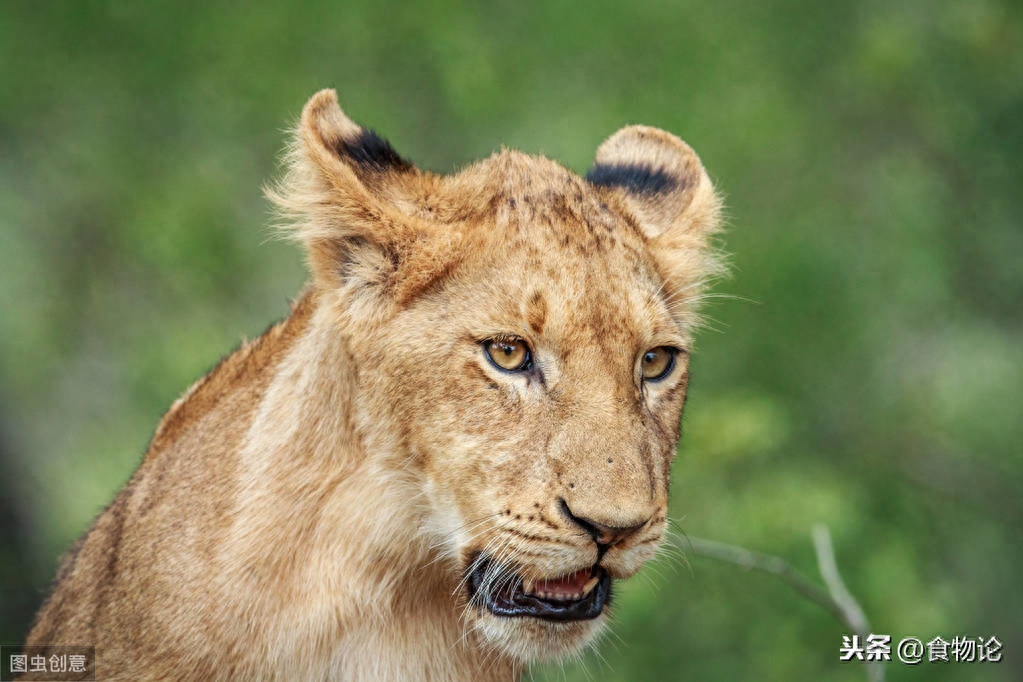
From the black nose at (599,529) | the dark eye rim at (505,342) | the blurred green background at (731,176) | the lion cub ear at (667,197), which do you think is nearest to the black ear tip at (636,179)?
the lion cub ear at (667,197)

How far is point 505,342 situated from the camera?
4094 millimetres

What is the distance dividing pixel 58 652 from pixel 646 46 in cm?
773

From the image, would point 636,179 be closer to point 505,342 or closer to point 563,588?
point 505,342

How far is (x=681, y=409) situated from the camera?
4.57m

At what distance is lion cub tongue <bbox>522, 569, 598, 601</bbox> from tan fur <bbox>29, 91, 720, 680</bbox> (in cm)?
10

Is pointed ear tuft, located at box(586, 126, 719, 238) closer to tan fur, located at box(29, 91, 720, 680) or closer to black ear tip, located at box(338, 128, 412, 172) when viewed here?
tan fur, located at box(29, 91, 720, 680)

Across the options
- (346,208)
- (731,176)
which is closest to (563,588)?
(346,208)

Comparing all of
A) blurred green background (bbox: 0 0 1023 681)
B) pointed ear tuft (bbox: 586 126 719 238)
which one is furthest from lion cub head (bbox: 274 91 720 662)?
blurred green background (bbox: 0 0 1023 681)

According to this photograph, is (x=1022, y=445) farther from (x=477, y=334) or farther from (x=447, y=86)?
(x=477, y=334)

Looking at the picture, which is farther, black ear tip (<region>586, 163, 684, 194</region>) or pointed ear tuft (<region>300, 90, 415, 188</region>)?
black ear tip (<region>586, 163, 684, 194</region>)

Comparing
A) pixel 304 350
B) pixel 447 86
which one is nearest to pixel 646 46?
pixel 447 86

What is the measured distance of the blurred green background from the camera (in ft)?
34.2

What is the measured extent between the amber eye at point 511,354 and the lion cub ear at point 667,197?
82 cm

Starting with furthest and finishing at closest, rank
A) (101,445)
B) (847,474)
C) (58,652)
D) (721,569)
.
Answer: (101,445), (847,474), (721,569), (58,652)
